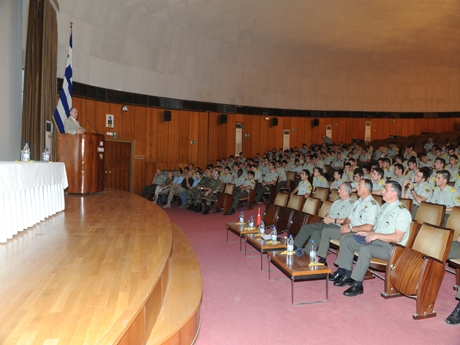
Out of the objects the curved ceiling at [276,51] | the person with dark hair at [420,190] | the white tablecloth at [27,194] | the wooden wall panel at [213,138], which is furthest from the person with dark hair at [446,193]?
the wooden wall panel at [213,138]

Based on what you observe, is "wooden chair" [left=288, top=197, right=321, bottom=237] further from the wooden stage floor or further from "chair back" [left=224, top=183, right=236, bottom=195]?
"chair back" [left=224, top=183, right=236, bottom=195]

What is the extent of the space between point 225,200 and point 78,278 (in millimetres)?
5600

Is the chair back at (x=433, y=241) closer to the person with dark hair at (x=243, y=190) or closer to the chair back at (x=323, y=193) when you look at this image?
the chair back at (x=323, y=193)

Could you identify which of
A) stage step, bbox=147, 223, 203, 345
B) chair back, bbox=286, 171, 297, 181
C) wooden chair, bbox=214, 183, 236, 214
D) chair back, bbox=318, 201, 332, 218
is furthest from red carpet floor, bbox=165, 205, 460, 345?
chair back, bbox=286, 171, 297, 181

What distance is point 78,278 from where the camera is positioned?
223cm

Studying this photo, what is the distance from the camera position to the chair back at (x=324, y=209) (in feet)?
15.8

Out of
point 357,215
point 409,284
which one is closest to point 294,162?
point 357,215

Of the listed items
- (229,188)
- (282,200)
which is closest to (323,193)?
(282,200)

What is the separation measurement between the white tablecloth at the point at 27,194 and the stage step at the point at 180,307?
1425 mm

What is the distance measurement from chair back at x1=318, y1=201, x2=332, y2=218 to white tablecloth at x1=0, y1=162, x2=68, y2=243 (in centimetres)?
337

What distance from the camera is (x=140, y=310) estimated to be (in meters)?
1.82

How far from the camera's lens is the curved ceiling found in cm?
998

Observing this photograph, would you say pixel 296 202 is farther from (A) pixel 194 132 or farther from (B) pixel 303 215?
(A) pixel 194 132

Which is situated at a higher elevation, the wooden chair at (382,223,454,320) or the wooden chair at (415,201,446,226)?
the wooden chair at (415,201,446,226)
